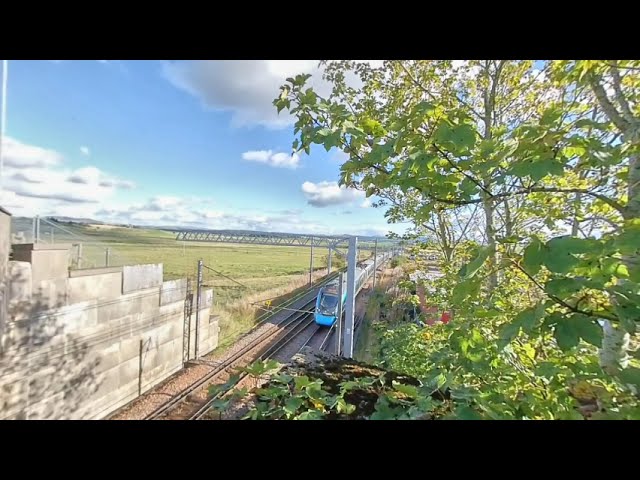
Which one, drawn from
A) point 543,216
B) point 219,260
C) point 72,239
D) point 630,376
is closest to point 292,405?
point 630,376

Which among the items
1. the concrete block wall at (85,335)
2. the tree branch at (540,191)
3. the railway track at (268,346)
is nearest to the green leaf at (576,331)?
the tree branch at (540,191)

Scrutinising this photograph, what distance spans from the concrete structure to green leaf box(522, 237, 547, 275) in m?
1.67

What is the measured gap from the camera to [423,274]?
2.24 metres

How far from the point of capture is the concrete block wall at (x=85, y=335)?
124 cm

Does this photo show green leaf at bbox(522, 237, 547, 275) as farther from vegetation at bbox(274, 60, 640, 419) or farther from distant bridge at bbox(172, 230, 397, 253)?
distant bridge at bbox(172, 230, 397, 253)

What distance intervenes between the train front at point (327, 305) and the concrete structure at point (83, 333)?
127cm

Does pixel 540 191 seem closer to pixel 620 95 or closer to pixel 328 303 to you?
pixel 620 95

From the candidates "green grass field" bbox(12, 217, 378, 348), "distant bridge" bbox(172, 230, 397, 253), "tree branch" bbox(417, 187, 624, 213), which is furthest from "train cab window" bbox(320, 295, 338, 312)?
"tree branch" bbox(417, 187, 624, 213)

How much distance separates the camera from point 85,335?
1.43 metres

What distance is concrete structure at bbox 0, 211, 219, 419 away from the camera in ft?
4.04
